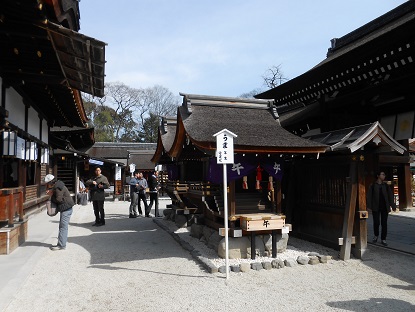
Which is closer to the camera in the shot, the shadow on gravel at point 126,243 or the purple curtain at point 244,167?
the purple curtain at point 244,167

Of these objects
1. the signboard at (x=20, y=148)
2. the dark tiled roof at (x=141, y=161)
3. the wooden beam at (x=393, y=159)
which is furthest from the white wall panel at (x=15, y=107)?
the dark tiled roof at (x=141, y=161)

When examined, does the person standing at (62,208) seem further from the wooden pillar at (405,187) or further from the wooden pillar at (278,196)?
the wooden pillar at (405,187)

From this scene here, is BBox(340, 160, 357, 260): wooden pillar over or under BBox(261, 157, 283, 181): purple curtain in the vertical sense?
under

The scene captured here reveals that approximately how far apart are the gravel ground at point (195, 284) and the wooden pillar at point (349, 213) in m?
0.25

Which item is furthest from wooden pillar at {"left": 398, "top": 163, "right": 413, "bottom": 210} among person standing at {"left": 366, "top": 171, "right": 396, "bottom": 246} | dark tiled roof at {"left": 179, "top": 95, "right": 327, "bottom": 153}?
dark tiled roof at {"left": 179, "top": 95, "right": 327, "bottom": 153}

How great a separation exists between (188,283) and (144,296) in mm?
815

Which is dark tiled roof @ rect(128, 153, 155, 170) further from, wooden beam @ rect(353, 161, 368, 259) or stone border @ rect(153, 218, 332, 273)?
wooden beam @ rect(353, 161, 368, 259)

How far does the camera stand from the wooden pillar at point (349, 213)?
683cm

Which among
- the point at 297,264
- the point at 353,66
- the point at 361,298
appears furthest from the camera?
the point at 353,66

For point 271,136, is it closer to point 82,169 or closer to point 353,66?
point 353,66

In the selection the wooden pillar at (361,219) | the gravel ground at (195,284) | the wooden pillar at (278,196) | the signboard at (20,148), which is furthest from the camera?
the signboard at (20,148)

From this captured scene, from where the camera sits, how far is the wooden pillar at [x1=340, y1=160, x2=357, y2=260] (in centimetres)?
683

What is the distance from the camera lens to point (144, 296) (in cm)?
483

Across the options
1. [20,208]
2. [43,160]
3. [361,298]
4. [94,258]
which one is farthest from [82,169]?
[361,298]
